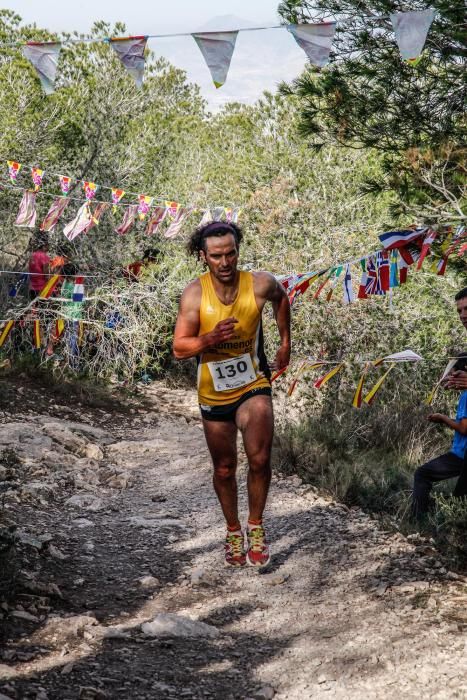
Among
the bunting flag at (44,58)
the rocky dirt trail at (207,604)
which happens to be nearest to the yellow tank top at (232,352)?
the rocky dirt trail at (207,604)

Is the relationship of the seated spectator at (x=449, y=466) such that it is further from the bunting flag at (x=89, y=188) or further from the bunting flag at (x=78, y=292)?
the bunting flag at (x=89, y=188)

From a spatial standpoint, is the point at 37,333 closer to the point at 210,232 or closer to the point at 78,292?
the point at 78,292

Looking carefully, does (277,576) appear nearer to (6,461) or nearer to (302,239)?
(6,461)

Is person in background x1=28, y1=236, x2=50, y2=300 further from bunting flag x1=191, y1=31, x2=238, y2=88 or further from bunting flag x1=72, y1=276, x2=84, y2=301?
bunting flag x1=191, y1=31, x2=238, y2=88

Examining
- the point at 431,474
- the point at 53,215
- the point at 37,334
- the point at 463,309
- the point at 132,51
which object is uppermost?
the point at 132,51

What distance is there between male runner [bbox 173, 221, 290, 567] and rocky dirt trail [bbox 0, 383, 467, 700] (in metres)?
0.51

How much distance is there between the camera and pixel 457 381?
16.1 ft

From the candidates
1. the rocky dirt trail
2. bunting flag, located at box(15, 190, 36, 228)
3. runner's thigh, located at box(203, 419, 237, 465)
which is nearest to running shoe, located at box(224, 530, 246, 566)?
the rocky dirt trail

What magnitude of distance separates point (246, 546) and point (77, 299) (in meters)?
6.50

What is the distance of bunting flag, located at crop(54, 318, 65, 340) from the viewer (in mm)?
11414

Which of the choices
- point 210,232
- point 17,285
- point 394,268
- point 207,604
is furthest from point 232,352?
point 17,285

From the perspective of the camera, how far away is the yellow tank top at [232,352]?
4.39 metres

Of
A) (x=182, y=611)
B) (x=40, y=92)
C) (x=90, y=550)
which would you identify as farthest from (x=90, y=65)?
(x=182, y=611)

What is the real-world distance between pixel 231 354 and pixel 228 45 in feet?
9.15
